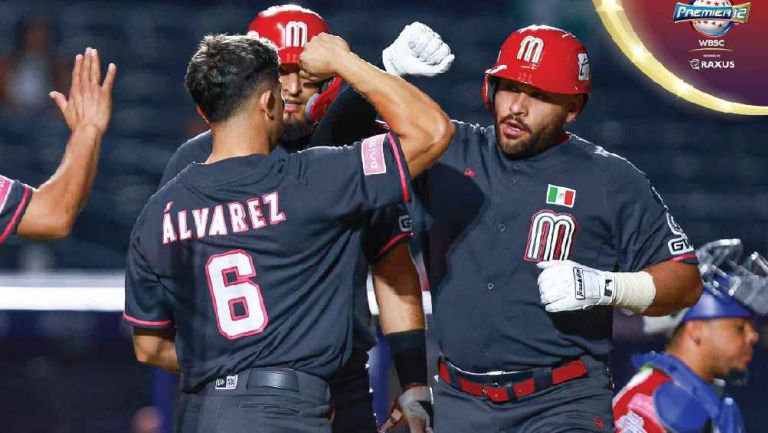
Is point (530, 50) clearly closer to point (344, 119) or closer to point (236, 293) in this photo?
point (344, 119)

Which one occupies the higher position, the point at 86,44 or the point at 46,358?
the point at 86,44

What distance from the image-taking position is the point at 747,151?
9.05 meters

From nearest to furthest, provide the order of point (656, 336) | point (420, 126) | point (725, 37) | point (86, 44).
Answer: point (420, 126) → point (725, 37) → point (656, 336) → point (86, 44)

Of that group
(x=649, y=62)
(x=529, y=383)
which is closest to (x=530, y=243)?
(x=529, y=383)

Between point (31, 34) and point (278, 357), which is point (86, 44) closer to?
point (31, 34)

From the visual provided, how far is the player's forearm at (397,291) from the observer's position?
3.79 metres

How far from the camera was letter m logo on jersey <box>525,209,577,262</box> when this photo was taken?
3695 millimetres

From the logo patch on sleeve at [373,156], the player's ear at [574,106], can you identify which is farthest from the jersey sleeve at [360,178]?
the player's ear at [574,106]

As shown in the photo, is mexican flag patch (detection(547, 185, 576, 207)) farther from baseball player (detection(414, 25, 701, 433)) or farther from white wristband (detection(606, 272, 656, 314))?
white wristband (detection(606, 272, 656, 314))

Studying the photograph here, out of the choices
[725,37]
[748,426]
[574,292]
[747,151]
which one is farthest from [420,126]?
[747,151]

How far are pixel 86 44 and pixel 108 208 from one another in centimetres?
149

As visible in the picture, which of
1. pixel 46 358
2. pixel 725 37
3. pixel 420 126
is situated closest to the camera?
pixel 420 126

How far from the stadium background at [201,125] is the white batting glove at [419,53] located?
4.80 m

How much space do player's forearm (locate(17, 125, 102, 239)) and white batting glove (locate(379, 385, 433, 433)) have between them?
1.15 metres
